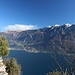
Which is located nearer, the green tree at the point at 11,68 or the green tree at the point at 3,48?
the green tree at the point at 3,48

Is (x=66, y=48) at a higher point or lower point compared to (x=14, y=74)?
higher

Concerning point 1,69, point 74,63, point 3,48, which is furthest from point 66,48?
point 3,48

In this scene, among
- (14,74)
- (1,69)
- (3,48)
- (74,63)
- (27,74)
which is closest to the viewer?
(74,63)

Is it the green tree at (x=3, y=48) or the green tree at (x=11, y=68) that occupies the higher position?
the green tree at (x=3, y=48)

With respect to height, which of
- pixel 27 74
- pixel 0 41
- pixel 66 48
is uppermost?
pixel 0 41

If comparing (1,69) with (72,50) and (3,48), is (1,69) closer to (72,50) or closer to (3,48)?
(3,48)

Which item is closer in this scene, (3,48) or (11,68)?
(3,48)

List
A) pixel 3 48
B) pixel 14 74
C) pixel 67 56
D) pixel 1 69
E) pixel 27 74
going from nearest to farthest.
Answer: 1. pixel 67 56
2. pixel 1 69
3. pixel 3 48
4. pixel 14 74
5. pixel 27 74

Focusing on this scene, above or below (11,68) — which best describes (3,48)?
above

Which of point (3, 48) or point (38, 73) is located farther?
point (38, 73)

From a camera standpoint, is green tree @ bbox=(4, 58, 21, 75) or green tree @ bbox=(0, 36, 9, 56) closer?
green tree @ bbox=(0, 36, 9, 56)

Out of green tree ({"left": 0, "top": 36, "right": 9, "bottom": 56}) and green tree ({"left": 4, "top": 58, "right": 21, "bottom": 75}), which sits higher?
green tree ({"left": 0, "top": 36, "right": 9, "bottom": 56})
